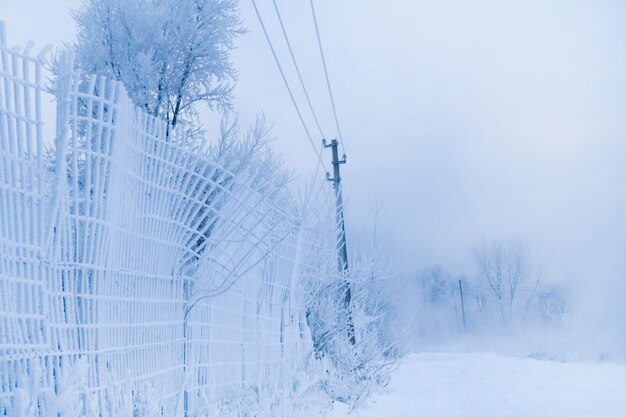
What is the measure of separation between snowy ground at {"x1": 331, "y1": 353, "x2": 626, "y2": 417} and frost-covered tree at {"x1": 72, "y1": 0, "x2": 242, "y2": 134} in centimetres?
675

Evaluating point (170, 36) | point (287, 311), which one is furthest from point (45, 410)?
point (170, 36)

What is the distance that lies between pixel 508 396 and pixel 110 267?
8.69 meters

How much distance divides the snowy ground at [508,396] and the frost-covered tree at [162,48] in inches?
266

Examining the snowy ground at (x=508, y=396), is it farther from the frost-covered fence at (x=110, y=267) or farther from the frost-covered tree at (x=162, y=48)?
the frost-covered tree at (x=162, y=48)

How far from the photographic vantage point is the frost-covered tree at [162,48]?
11430 millimetres

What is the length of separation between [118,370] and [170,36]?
31.5 feet

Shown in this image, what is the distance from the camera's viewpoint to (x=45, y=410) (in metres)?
2.70

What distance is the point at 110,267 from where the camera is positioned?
3.57m

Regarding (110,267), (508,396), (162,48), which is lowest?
(508,396)

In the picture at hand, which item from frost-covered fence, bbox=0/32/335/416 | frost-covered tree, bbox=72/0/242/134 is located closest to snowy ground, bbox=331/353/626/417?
frost-covered fence, bbox=0/32/335/416

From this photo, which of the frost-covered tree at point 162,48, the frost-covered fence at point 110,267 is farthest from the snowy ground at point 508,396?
the frost-covered tree at point 162,48

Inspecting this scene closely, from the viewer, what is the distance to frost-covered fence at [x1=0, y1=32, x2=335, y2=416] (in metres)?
2.76

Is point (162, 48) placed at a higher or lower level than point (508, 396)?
higher

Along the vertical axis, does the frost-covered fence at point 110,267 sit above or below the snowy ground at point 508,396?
above
